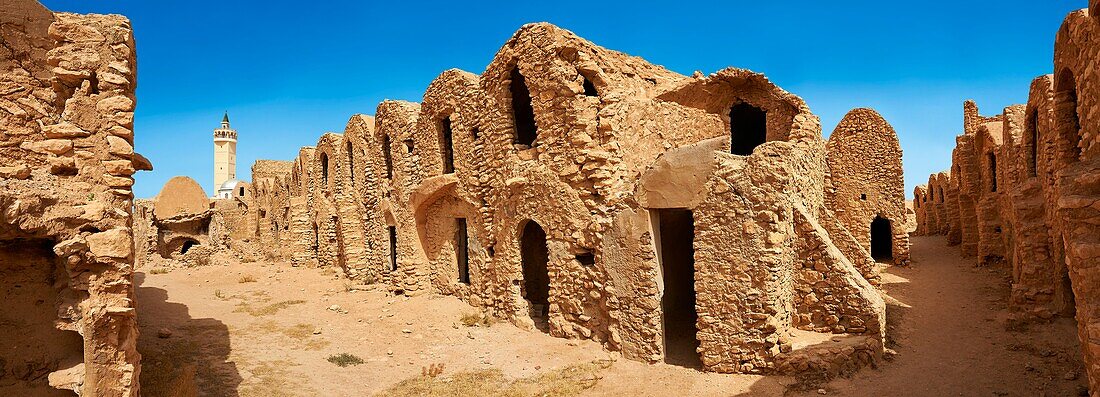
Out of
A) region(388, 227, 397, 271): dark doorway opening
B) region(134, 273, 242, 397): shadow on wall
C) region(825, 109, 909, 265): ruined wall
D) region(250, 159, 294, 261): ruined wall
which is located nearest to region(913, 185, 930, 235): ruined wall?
region(825, 109, 909, 265): ruined wall

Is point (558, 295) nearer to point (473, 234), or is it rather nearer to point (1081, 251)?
point (473, 234)

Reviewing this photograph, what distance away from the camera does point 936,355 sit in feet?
30.0

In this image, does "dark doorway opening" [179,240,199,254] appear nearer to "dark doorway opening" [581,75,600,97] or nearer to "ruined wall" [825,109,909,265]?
"dark doorway opening" [581,75,600,97]

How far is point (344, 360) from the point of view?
33.6ft

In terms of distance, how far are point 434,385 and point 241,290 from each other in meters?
11.8

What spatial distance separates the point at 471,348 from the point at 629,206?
444cm

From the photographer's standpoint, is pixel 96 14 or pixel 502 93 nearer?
pixel 96 14

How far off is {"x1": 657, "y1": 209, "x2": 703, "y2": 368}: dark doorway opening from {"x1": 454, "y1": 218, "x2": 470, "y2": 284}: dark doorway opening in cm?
575

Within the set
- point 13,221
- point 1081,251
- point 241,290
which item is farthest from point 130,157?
point 241,290

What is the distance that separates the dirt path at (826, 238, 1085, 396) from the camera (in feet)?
25.7

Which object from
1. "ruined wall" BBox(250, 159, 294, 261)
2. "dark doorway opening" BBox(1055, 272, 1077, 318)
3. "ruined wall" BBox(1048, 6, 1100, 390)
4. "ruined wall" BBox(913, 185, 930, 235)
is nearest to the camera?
"ruined wall" BBox(1048, 6, 1100, 390)

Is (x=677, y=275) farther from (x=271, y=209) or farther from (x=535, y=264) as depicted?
(x=271, y=209)

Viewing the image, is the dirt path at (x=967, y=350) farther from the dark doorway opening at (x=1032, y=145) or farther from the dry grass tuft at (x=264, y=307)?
the dry grass tuft at (x=264, y=307)

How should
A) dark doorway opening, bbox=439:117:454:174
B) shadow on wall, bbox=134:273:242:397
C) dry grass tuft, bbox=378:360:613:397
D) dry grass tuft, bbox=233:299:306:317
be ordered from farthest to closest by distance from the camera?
1. dark doorway opening, bbox=439:117:454:174
2. dry grass tuft, bbox=233:299:306:317
3. dry grass tuft, bbox=378:360:613:397
4. shadow on wall, bbox=134:273:242:397
